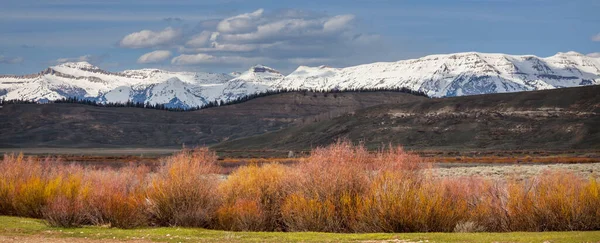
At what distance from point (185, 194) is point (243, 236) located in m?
5.89

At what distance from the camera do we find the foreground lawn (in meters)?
30.2

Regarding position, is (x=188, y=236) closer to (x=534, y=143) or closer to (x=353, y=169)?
(x=353, y=169)

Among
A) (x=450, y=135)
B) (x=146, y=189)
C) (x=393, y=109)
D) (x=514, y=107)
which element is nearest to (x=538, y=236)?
(x=146, y=189)

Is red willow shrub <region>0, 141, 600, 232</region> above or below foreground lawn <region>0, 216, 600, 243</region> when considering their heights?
above

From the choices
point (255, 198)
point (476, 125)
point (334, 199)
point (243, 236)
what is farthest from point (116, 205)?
point (476, 125)

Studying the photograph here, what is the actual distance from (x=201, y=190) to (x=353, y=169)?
7244 millimetres

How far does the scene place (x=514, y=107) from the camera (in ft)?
577

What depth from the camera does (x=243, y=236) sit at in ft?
108

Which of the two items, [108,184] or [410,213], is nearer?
[410,213]

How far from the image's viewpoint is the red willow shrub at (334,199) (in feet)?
112

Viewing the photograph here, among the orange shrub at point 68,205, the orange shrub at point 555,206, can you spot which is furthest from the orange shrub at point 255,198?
the orange shrub at point 555,206

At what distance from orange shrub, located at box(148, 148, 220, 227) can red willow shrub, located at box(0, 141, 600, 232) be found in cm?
5

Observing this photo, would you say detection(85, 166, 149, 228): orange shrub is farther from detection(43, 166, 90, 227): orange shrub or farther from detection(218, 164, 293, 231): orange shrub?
detection(218, 164, 293, 231): orange shrub

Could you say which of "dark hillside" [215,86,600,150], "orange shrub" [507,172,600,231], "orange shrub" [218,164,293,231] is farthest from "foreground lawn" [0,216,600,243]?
"dark hillside" [215,86,600,150]
